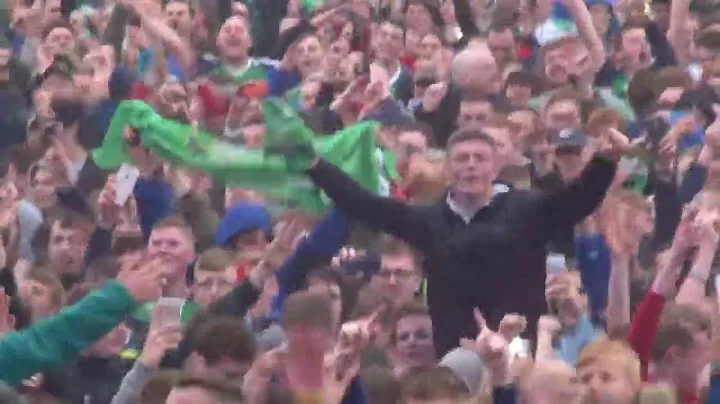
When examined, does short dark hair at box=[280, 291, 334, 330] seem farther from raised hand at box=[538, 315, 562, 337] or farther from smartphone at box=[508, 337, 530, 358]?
raised hand at box=[538, 315, 562, 337]

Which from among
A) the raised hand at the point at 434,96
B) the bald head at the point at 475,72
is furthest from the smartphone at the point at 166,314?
the raised hand at the point at 434,96

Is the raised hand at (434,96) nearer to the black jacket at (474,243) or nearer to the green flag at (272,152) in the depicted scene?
the green flag at (272,152)

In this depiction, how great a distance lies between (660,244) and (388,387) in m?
2.22

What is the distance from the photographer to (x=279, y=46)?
9.75 meters

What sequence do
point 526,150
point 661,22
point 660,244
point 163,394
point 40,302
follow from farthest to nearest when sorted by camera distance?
point 661,22, point 526,150, point 660,244, point 40,302, point 163,394

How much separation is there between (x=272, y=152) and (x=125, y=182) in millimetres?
1696

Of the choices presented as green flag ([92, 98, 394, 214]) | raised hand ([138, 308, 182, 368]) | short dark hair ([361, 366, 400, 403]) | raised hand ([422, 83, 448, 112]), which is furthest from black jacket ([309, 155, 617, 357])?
raised hand ([422, 83, 448, 112])

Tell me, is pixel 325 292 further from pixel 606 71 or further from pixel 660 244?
pixel 606 71

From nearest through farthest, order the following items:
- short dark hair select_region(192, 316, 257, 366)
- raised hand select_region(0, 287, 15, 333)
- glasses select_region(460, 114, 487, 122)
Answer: short dark hair select_region(192, 316, 257, 366) < raised hand select_region(0, 287, 15, 333) < glasses select_region(460, 114, 487, 122)

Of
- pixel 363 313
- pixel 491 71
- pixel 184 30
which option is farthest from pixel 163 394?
pixel 184 30

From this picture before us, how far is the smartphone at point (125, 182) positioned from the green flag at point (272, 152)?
0.10m

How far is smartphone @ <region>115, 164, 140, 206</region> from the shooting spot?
6832mm

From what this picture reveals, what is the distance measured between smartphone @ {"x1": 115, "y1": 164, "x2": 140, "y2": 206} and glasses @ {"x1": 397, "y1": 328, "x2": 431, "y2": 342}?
6.95ft

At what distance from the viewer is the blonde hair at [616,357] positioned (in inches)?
165
